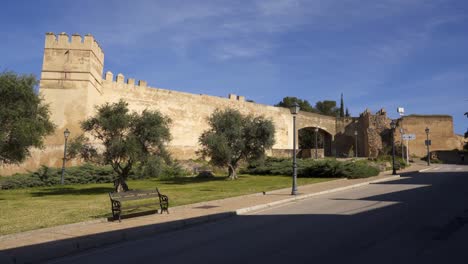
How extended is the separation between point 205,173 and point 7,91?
1646 cm

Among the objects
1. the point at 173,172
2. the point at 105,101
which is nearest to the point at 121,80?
the point at 105,101

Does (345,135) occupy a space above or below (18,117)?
above

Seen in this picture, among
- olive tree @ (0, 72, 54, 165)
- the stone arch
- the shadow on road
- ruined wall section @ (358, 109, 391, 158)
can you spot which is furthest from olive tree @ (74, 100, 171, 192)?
ruined wall section @ (358, 109, 391, 158)

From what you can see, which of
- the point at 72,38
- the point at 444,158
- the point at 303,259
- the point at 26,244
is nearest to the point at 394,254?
the point at 303,259

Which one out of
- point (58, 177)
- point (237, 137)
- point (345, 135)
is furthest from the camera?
point (345, 135)

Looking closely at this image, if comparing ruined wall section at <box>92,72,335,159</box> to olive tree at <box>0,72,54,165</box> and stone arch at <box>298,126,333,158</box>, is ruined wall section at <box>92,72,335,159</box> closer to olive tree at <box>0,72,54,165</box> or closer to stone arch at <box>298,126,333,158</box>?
stone arch at <box>298,126,333,158</box>

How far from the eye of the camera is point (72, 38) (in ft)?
107

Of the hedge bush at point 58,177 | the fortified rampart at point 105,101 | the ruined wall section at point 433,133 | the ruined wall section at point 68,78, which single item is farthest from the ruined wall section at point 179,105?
the ruined wall section at point 433,133

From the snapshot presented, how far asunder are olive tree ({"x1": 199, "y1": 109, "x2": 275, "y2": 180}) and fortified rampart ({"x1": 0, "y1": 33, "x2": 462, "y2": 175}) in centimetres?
912

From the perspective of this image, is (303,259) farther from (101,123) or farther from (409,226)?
(101,123)

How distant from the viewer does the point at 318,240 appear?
6586 mm

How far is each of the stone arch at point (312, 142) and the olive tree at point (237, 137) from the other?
62.3 feet

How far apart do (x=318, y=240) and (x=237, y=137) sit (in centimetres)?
2008

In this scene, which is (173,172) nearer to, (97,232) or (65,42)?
(65,42)
